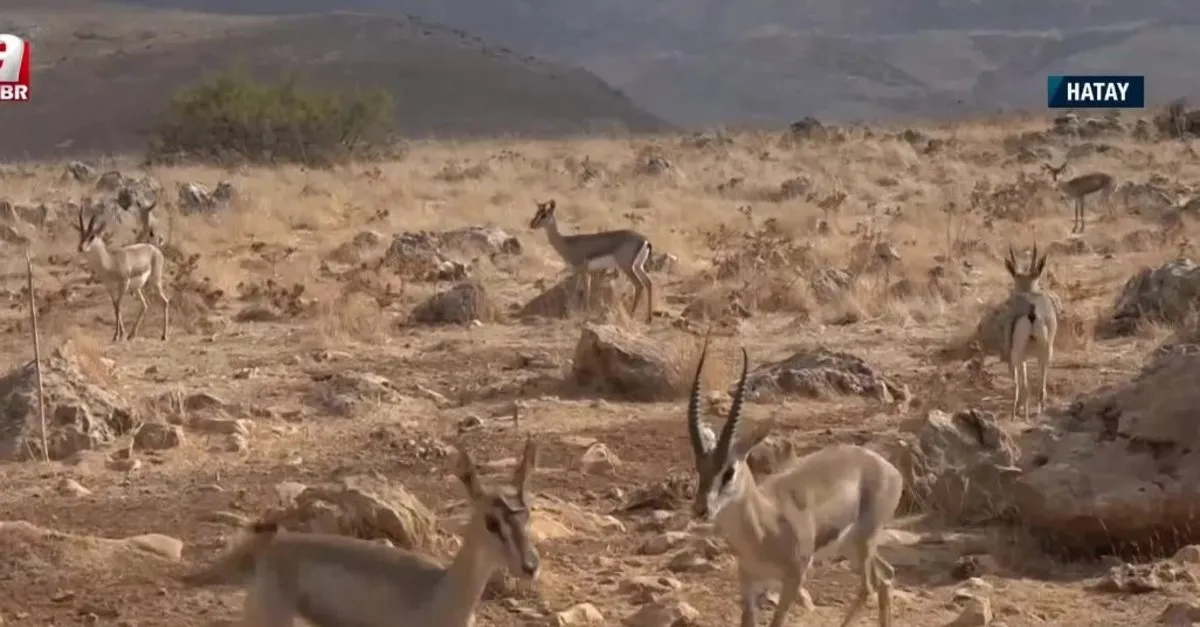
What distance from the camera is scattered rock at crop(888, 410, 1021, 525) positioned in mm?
8633

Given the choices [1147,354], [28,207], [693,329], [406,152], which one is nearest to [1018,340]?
[1147,354]

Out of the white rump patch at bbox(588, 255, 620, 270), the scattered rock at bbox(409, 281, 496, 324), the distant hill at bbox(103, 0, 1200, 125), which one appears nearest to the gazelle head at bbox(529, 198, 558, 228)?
the white rump patch at bbox(588, 255, 620, 270)

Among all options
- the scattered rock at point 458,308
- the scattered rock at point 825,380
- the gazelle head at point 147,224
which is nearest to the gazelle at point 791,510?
the scattered rock at point 825,380

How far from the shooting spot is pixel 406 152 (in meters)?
41.8

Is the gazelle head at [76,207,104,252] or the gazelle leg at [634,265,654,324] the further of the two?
the gazelle head at [76,207,104,252]

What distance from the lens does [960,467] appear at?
8789mm

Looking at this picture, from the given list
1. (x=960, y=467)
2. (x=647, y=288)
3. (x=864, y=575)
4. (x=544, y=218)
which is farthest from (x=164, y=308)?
(x=864, y=575)

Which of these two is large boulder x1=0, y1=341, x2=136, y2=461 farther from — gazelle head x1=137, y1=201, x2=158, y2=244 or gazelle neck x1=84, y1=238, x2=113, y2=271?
gazelle head x1=137, y1=201, x2=158, y2=244

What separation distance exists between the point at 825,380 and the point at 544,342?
3751 millimetres

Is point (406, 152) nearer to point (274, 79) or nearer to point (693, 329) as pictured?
point (693, 329)

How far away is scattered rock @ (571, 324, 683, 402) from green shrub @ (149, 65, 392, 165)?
86.3 ft

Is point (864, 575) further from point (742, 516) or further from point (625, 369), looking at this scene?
point (625, 369)

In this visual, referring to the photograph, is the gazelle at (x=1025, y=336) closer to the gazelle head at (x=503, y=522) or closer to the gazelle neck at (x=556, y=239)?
the gazelle head at (x=503, y=522)

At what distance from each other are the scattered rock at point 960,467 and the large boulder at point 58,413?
513 cm
